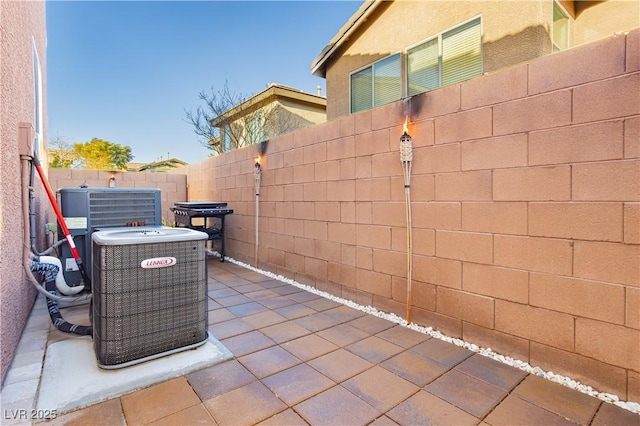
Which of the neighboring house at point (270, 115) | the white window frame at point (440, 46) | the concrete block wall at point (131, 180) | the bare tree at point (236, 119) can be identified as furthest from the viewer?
the bare tree at point (236, 119)

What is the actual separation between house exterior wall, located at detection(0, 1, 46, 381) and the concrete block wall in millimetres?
3583

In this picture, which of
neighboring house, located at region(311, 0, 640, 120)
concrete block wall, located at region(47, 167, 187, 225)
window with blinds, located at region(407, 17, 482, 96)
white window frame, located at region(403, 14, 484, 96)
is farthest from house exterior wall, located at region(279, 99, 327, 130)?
window with blinds, located at region(407, 17, 482, 96)

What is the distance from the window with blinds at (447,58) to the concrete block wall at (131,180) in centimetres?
508

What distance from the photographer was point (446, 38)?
4.98m

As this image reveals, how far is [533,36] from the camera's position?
4168 millimetres

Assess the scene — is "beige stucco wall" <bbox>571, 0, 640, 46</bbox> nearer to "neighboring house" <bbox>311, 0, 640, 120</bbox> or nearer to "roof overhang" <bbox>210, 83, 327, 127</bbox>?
"neighboring house" <bbox>311, 0, 640, 120</bbox>

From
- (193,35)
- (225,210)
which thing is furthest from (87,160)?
(225,210)

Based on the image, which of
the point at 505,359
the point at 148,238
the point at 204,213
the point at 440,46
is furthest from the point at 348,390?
the point at 440,46

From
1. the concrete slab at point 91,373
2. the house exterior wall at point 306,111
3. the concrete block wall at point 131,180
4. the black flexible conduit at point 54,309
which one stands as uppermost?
the house exterior wall at point 306,111

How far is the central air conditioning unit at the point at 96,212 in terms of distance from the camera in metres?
3.11

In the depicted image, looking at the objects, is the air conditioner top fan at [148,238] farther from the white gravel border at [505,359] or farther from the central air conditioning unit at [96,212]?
the white gravel border at [505,359]

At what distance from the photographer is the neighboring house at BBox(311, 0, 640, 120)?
429 centimetres

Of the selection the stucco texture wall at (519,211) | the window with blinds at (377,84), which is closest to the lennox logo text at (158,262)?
the stucco texture wall at (519,211)

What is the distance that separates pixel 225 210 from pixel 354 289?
3042 millimetres
